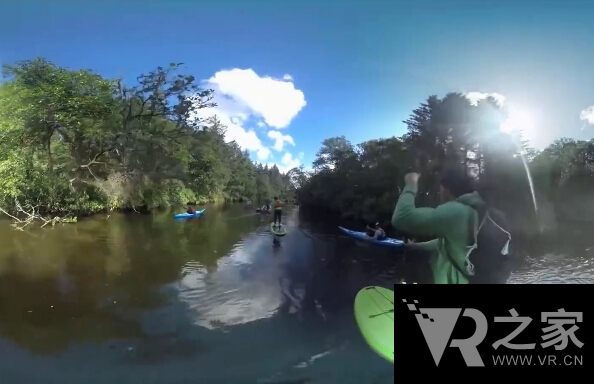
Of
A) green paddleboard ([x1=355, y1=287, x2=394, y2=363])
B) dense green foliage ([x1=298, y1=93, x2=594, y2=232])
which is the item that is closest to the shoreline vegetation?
dense green foliage ([x1=298, y1=93, x2=594, y2=232])

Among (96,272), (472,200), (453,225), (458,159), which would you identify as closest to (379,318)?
(453,225)

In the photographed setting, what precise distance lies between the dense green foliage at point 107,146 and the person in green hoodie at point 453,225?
5.53ft

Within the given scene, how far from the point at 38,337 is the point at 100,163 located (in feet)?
15.3

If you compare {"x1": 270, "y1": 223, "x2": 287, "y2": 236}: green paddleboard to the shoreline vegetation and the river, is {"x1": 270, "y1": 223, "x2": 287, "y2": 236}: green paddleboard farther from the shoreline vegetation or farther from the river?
the shoreline vegetation

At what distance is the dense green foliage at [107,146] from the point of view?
14.8 feet

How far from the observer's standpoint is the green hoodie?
1.57 m

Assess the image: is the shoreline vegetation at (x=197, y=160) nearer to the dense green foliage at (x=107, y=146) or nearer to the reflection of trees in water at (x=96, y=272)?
the dense green foliage at (x=107, y=146)

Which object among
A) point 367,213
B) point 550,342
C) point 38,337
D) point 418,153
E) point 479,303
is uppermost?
point 418,153

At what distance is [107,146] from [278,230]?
12.6ft

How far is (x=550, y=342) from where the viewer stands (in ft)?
4.44

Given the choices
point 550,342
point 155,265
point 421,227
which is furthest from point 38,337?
point 550,342

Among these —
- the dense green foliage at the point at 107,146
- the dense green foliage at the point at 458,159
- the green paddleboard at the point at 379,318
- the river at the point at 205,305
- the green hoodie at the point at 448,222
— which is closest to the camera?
the green hoodie at the point at 448,222

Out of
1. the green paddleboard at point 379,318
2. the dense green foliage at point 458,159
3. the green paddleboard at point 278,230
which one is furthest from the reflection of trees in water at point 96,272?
the dense green foliage at point 458,159

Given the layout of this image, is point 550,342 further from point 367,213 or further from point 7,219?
point 7,219
